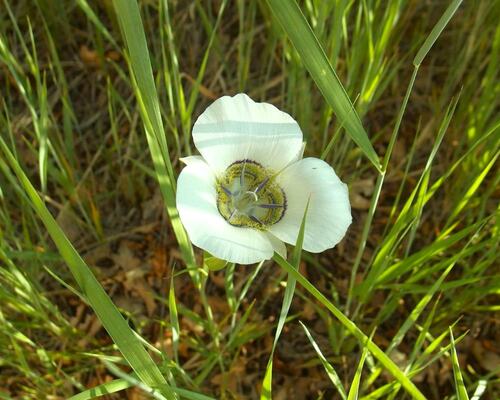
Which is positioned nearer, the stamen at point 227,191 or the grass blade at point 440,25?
the grass blade at point 440,25

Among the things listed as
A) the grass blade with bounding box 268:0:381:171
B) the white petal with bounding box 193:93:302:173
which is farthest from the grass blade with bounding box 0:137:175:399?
the grass blade with bounding box 268:0:381:171

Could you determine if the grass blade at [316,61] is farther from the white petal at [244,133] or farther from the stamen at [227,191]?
the stamen at [227,191]

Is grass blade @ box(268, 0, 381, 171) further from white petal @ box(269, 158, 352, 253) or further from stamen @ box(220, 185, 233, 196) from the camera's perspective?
stamen @ box(220, 185, 233, 196)

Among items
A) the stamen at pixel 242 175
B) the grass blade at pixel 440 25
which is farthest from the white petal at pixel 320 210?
the grass blade at pixel 440 25

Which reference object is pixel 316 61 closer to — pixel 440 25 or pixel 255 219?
pixel 440 25

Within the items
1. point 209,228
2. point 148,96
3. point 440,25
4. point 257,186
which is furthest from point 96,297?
point 440,25

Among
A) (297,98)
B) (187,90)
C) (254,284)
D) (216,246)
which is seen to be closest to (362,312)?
(254,284)
